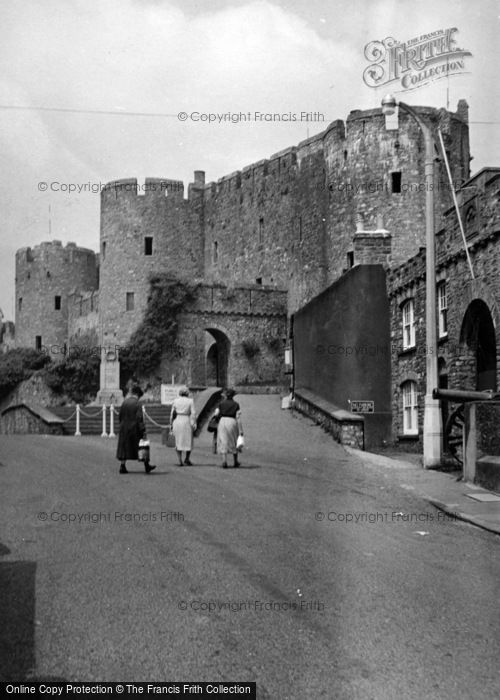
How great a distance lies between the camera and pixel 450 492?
12.6 m

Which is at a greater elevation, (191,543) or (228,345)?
(228,345)

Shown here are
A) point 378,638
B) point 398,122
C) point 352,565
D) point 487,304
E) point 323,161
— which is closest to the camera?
point 378,638

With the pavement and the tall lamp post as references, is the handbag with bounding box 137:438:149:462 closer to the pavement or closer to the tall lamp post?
the pavement

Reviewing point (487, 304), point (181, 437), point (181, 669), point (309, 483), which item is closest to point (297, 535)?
point (181, 669)

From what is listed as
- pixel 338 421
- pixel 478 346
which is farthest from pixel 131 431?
pixel 478 346

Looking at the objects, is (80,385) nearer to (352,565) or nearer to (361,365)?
(361,365)

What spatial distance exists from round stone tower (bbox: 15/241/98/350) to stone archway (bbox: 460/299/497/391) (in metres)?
48.0

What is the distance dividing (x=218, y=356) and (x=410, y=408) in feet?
80.4

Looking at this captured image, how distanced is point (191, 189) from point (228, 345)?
12990 millimetres

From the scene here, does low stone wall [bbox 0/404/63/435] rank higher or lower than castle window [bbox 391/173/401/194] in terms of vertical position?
lower

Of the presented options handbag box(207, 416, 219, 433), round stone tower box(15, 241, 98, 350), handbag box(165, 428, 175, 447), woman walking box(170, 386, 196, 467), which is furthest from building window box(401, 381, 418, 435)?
round stone tower box(15, 241, 98, 350)

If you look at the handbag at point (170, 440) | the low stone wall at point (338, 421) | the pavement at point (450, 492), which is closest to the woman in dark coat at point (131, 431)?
the pavement at point (450, 492)

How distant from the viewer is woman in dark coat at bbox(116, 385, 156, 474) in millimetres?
14398

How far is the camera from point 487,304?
18.2 metres
